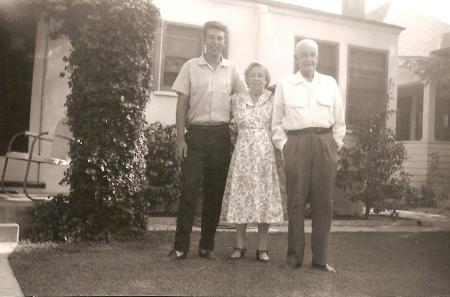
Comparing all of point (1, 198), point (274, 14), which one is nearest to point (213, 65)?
point (1, 198)

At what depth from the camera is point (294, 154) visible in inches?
173

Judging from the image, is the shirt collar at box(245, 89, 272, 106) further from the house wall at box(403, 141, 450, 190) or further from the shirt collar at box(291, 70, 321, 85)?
the house wall at box(403, 141, 450, 190)

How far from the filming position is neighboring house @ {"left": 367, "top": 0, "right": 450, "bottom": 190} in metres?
14.2

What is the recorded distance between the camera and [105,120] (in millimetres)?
5266

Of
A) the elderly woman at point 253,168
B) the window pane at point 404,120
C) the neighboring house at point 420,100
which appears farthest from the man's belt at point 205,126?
the window pane at point 404,120

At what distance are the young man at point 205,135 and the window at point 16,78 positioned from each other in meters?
3.76

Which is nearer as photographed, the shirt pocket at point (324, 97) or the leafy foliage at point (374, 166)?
the shirt pocket at point (324, 97)

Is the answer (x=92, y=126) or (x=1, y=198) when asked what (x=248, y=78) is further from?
(x=1, y=198)

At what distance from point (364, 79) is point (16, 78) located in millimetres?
6633

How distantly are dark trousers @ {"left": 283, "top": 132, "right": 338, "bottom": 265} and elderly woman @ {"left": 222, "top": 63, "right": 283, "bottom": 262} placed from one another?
0.23 metres

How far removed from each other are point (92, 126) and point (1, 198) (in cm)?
165

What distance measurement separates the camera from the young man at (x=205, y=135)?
450cm

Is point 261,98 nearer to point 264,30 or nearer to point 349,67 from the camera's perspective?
point 264,30

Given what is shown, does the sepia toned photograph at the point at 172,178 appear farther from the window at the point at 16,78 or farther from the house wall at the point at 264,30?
the house wall at the point at 264,30
